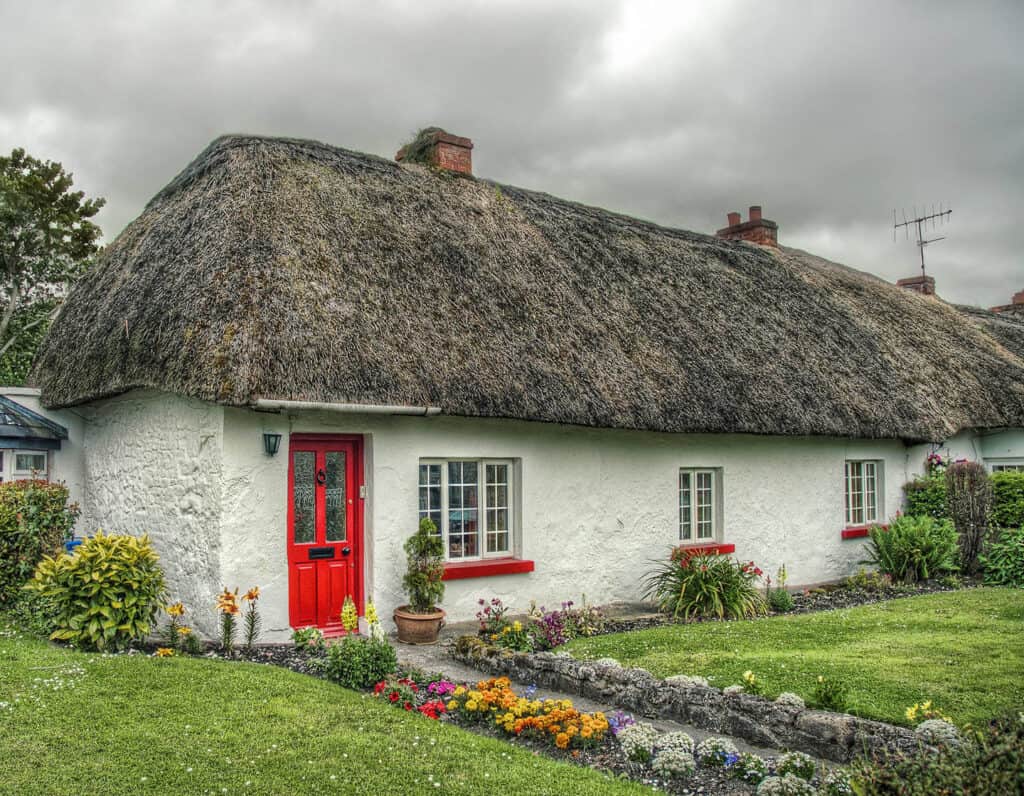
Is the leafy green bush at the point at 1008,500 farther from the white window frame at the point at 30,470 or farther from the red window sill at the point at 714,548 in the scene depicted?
the white window frame at the point at 30,470

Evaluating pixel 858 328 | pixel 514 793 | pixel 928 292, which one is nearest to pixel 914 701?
pixel 514 793

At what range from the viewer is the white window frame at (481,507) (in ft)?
33.3

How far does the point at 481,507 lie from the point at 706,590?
2.98m

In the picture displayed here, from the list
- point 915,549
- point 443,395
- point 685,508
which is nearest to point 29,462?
point 443,395

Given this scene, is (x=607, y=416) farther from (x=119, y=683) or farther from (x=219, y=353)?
(x=119, y=683)

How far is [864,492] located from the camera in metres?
15.1

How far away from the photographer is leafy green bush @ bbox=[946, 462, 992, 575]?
Result: 14.0 meters

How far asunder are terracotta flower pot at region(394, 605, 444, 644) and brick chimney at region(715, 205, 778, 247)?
488 inches

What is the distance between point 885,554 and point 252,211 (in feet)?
35.1

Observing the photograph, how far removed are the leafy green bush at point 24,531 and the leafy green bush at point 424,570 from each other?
4252 mm

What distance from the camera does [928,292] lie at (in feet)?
76.6

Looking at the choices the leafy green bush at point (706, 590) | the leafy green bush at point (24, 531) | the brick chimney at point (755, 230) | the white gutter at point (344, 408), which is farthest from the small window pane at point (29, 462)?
the brick chimney at point (755, 230)

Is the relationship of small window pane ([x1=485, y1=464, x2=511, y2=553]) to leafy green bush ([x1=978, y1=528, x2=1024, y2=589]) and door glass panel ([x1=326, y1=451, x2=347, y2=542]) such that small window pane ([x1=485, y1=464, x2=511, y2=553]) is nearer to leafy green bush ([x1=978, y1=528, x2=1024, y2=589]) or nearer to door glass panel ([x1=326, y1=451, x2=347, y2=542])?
door glass panel ([x1=326, y1=451, x2=347, y2=542])

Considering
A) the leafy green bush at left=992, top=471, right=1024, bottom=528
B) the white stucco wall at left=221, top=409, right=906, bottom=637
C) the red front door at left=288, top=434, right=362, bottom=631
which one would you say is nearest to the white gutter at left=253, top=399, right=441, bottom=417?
the white stucco wall at left=221, top=409, right=906, bottom=637
